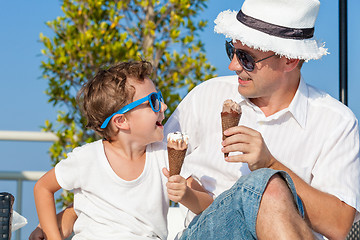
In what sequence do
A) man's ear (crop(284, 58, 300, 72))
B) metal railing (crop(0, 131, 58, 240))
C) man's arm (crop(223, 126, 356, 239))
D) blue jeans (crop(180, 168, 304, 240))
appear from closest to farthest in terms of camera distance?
1. blue jeans (crop(180, 168, 304, 240))
2. man's arm (crop(223, 126, 356, 239))
3. man's ear (crop(284, 58, 300, 72))
4. metal railing (crop(0, 131, 58, 240))

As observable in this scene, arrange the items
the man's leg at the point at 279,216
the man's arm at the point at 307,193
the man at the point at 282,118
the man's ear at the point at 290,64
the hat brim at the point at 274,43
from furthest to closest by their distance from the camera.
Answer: the man's ear at the point at 290,64
the hat brim at the point at 274,43
the man at the point at 282,118
the man's arm at the point at 307,193
the man's leg at the point at 279,216

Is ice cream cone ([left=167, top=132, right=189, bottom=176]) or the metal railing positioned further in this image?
the metal railing

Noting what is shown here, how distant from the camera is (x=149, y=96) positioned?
250cm

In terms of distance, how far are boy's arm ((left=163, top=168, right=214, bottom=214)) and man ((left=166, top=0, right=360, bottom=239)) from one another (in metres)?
0.08

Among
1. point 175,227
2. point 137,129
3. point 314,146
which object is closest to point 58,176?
point 137,129

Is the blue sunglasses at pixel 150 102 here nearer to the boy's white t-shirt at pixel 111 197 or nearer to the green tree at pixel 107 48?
the boy's white t-shirt at pixel 111 197

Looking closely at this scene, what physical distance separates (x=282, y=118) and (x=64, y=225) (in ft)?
3.75

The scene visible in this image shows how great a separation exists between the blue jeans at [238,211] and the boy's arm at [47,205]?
63cm

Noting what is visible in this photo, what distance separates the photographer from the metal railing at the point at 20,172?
15.2 ft

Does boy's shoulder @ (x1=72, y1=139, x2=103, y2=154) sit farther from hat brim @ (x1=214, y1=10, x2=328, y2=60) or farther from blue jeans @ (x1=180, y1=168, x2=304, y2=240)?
hat brim @ (x1=214, y1=10, x2=328, y2=60)

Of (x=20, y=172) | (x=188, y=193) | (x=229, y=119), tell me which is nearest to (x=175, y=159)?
(x=188, y=193)

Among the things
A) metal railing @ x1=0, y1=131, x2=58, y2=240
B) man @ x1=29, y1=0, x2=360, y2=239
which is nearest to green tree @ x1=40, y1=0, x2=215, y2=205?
metal railing @ x1=0, y1=131, x2=58, y2=240

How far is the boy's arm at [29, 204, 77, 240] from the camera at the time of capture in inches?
98.0

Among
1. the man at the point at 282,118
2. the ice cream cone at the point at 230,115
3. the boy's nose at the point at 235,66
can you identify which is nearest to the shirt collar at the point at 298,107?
the man at the point at 282,118
